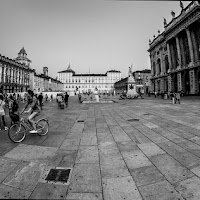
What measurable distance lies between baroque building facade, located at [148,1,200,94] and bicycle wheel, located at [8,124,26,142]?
129ft

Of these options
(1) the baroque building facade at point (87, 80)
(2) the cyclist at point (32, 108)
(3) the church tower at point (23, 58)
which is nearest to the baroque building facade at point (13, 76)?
(3) the church tower at point (23, 58)

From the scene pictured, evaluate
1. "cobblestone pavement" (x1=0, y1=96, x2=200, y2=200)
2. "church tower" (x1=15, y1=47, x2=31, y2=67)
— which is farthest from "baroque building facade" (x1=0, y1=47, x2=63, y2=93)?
"cobblestone pavement" (x1=0, y1=96, x2=200, y2=200)

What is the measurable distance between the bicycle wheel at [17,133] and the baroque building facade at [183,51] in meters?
39.2

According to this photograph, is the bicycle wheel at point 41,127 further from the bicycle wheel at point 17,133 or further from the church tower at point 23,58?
the church tower at point 23,58

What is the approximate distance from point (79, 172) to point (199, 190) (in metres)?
2.36

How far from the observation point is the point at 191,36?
34938 mm

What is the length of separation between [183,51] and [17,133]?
46.3 meters

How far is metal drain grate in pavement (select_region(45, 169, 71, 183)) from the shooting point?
2823 millimetres

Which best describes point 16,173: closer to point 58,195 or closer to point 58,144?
point 58,195

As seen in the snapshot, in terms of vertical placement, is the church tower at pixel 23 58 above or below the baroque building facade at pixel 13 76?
above

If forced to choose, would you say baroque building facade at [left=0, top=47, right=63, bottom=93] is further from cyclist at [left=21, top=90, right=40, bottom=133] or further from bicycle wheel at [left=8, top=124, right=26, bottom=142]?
bicycle wheel at [left=8, top=124, right=26, bottom=142]

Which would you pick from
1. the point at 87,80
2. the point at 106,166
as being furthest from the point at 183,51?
the point at 87,80

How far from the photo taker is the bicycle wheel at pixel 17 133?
5006 millimetres

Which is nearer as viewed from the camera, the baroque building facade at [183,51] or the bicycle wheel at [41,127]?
the bicycle wheel at [41,127]
